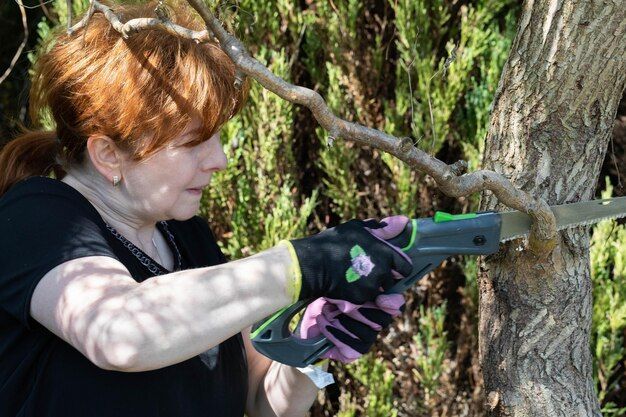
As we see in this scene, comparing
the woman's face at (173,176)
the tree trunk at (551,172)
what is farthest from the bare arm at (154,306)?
the tree trunk at (551,172)

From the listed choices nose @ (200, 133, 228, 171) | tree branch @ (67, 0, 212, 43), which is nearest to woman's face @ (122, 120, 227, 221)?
nose @ (200, 133, 228, 171)

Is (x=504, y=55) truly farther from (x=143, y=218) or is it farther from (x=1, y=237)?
(x=1, y=237)

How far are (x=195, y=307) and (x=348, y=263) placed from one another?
300mm

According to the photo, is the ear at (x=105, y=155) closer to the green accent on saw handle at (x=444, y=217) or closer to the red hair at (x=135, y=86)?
the red hair at (x=135, y=86)

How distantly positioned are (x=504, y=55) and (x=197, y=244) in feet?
4.72

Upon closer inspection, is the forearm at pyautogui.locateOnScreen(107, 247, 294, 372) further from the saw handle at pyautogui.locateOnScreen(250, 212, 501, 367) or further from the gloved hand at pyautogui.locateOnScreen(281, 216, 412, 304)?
the saw handle at pyautogui.locateOnScreen(250, 212, 501, 367)

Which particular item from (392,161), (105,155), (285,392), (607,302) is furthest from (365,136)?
(607,302)

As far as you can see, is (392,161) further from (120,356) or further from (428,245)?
(120,356)

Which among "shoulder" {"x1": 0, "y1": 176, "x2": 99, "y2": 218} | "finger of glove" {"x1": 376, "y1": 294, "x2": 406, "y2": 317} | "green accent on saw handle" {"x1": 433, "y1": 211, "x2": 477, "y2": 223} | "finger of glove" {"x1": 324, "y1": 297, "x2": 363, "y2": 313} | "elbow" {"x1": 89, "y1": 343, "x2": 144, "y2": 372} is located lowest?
"elbow" {"x1": 89, "y1": 343, "x2": 144, "y2": 372}

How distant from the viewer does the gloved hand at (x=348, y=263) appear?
1486 mm

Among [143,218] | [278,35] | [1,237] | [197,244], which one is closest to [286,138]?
[278,35]

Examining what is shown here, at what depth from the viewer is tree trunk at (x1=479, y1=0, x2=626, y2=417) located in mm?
1757

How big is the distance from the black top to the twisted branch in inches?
14.8

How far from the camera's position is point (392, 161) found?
289cm
